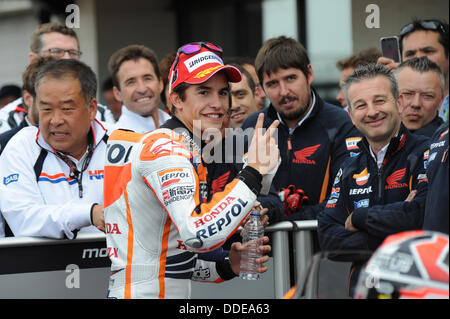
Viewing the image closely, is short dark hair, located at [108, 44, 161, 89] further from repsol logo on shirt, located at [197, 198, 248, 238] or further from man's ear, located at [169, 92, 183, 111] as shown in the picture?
repsol logo on shirt, located at [197, 198, 248, 238]

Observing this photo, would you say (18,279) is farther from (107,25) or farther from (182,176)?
(107,25)

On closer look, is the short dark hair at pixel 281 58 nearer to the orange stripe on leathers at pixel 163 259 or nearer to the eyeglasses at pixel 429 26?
the eyeglasses at pixel 429 26

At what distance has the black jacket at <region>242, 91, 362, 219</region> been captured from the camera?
14.0 ft

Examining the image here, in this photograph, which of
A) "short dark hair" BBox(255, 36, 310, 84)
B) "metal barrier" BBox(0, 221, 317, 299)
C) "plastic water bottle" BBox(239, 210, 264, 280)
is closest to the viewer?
"plastic water bottle" BBox(239, 210, 264, 280)

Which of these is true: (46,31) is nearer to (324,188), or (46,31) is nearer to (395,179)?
(324,188)

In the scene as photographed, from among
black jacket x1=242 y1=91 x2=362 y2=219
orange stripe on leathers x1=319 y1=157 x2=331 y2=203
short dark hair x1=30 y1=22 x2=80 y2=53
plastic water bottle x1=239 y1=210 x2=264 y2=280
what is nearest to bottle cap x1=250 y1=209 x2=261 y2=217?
plastic water bottle x1=239 y1=210 x2=264 y2=280

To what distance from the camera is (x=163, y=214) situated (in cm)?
281

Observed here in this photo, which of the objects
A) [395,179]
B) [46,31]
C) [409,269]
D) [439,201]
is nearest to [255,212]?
[395,179]

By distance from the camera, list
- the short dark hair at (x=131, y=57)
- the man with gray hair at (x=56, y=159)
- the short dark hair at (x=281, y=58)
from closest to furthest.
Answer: the man with gray hair at (x=56, y=159), the short dark hair at (x=281, y=58), the short dark hair at (x=131, y=57)

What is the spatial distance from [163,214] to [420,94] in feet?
7.59

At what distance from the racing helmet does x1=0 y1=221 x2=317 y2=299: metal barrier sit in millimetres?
2081

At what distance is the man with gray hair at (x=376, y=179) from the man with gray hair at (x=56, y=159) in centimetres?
133

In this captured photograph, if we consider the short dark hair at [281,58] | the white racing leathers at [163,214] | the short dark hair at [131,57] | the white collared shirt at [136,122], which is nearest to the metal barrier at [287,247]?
the white racing leathers at [163,214]

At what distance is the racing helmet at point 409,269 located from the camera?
60.8 inches
